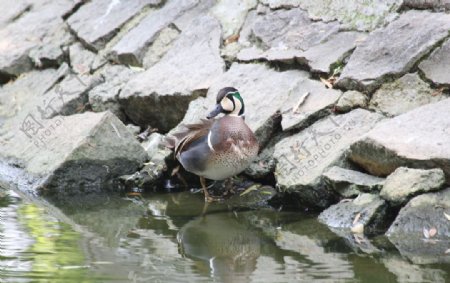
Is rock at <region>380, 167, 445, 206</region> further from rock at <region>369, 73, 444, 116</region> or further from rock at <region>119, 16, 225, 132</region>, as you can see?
rock at <region>119, 16, 225, 132</region>

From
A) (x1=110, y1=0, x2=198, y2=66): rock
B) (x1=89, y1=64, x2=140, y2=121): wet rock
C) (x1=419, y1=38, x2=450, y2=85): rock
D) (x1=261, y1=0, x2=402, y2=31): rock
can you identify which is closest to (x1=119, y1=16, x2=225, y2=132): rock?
(x1=89, y1=64, x2=140, y2=121): wet rock

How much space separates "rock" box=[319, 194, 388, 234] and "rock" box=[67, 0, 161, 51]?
15.7 feet

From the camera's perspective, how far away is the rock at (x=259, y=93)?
7555mm

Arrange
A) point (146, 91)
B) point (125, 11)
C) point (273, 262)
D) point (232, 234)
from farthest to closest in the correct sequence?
point (125, 11)
point (146, 91)
point (232, 234)
point (273, 262)

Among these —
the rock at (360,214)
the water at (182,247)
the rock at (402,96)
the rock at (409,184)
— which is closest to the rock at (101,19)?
the water at (182,247)

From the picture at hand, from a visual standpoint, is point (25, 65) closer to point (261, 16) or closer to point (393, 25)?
point (261, 16)

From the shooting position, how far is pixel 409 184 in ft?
19.2

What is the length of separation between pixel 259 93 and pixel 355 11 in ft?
4.10

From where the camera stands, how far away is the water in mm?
4980

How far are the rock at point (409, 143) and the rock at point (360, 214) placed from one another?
0.31 metres

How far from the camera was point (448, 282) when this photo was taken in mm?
4777

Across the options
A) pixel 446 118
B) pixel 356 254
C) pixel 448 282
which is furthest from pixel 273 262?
pixel 446 118

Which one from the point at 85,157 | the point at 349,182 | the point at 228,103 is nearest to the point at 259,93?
the point at 228,103

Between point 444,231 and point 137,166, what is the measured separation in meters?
3.28
